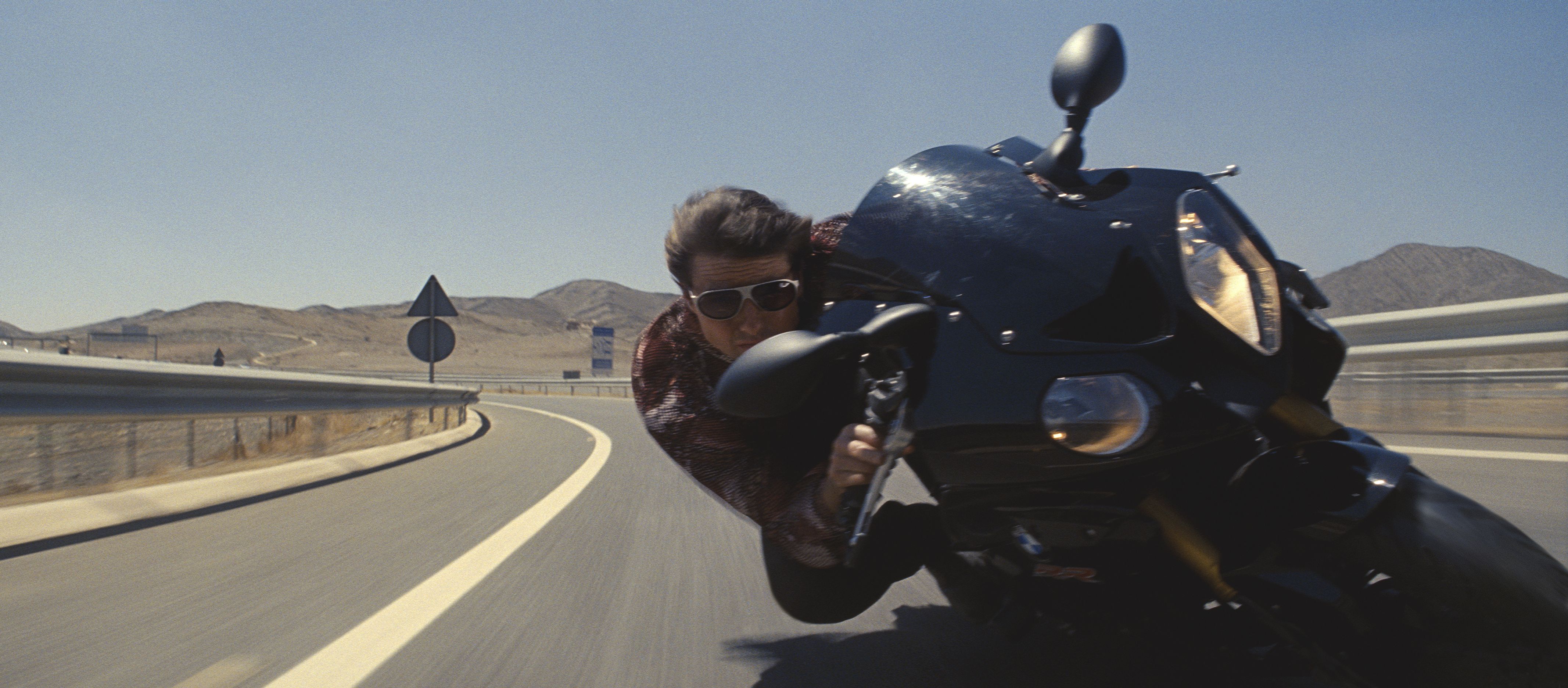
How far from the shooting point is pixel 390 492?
6.26 m

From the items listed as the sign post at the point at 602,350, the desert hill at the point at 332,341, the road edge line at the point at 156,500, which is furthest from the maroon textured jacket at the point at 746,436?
the desert hill at the point at 332,341

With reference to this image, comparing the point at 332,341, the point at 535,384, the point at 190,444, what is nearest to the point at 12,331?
the point at 332,341

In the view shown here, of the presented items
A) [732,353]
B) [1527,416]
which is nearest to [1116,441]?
[732,353]

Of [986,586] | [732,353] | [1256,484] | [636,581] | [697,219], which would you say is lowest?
[636,581]

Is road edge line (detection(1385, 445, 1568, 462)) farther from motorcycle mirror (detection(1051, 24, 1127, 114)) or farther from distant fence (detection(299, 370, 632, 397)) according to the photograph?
distant fence (detection(299, 370, 632, 397))

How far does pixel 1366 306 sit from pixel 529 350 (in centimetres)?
11989

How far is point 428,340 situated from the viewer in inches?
552

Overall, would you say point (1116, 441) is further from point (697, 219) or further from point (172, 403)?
point (172, 403)

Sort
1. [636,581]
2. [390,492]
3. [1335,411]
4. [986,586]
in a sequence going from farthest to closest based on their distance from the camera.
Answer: [1335,411], [390,492], [636,581], [986,586]

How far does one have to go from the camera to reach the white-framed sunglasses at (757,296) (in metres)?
2.42

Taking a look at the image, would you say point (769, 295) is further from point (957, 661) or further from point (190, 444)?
point (190, 444)

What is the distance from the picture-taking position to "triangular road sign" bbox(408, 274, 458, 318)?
13.7 metres

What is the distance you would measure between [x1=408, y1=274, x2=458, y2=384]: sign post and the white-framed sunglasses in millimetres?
11780

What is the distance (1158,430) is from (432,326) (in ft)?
44.6
